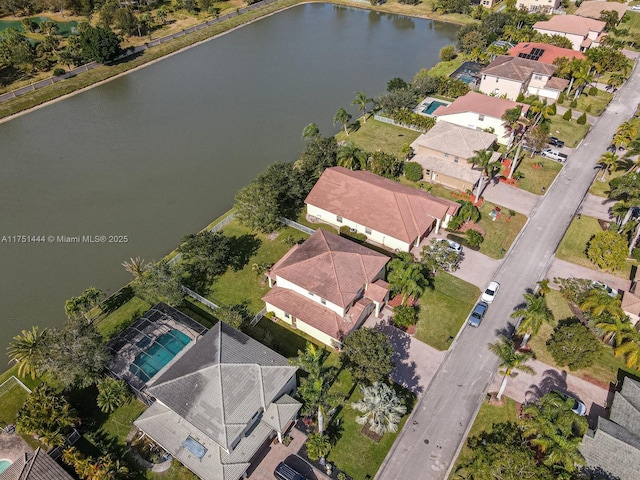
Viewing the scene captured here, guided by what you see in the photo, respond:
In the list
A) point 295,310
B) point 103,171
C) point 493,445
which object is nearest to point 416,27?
point 103,171

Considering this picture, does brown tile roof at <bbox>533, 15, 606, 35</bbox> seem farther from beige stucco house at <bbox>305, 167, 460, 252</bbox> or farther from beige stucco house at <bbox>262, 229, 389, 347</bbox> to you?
beige stucco house at <bbox>262, 229, 389, 347</bbox>

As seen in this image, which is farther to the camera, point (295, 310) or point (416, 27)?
point (416, 27)

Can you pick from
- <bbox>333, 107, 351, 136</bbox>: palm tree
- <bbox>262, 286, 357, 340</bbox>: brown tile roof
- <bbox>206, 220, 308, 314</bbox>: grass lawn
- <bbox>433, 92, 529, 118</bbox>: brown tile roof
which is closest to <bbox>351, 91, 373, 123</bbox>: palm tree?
<bbox>333, 107, 351, 136</bbox>: palm tree

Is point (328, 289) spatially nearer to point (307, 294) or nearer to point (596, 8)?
point (307, 294)

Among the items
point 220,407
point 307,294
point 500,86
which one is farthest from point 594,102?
point 220,407

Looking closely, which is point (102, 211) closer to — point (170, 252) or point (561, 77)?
point (170, 252)

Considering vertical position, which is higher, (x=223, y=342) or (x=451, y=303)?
(x=223, y=342)
